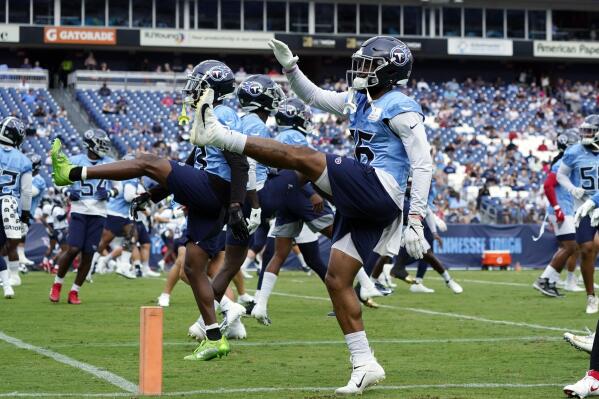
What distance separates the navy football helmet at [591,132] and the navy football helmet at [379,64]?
567cm

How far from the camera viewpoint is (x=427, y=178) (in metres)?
7.09

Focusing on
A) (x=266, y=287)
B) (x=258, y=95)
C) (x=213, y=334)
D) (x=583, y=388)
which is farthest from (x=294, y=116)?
(x=583, y=388)

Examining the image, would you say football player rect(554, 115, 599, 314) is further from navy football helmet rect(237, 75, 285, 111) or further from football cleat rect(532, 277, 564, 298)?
navy football helmet rect(237, 75, 285, 111)

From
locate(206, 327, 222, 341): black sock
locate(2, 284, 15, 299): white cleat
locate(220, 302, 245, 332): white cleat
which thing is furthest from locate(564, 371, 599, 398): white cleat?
locate(2, 284, 15, 299): white cleat

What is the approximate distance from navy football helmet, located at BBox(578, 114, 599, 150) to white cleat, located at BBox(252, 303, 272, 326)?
4303 mm

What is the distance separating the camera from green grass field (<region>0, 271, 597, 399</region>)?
704 cm

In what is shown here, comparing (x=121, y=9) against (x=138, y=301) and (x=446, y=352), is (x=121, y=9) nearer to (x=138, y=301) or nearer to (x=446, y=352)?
(x=138, y=301)

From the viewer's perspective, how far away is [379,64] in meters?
7.40

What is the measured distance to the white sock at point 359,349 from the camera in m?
6.98

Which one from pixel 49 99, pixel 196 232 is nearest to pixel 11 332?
pixel 196 232

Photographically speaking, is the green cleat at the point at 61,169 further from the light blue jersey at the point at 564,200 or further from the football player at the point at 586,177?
the light blue jersey at the point at 564,200

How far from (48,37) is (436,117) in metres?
16.5

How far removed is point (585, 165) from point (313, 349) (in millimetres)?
5233

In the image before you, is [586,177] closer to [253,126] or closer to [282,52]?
[253,126]
